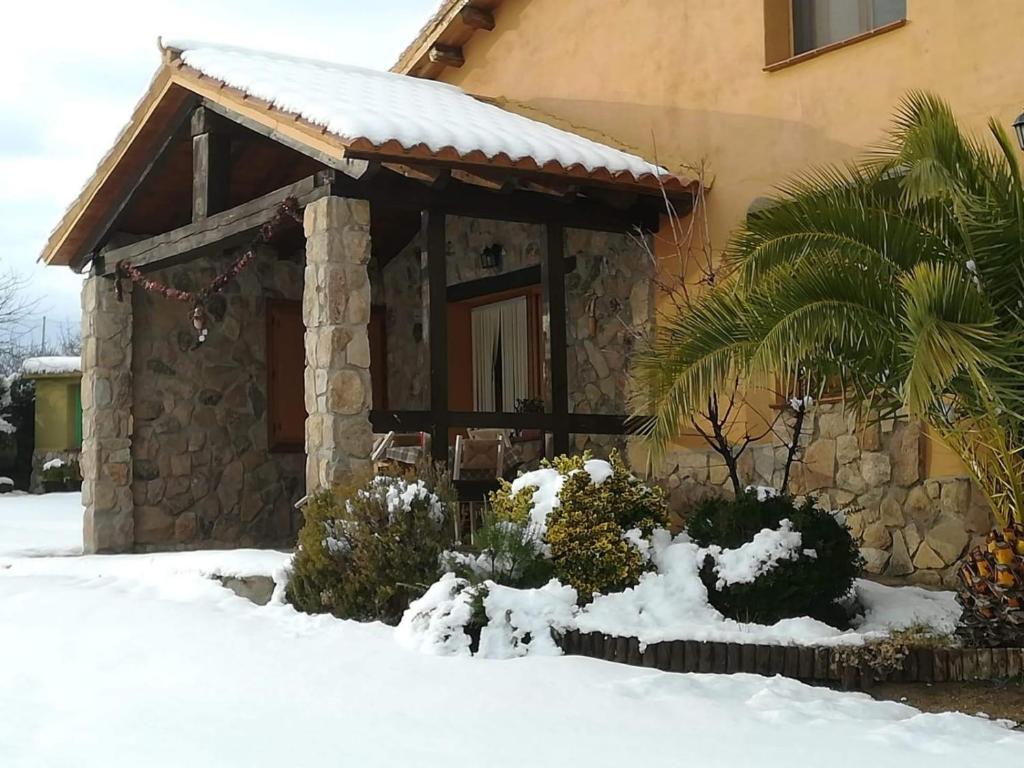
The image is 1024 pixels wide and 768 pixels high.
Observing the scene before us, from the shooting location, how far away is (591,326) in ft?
34.9

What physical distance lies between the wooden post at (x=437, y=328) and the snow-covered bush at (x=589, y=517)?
59.6 inches

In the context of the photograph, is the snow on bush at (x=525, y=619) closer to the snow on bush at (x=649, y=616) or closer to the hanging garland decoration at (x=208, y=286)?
the snow on bush at (x=649, y=616)

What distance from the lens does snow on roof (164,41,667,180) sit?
8109mm

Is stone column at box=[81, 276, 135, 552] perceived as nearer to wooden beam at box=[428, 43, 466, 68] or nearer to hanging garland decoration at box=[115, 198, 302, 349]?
hanging garland decoration at box=[115, 198, 302, 349]

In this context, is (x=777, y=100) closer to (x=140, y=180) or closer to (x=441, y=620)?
(x=441, y=620)

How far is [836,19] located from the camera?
936cm

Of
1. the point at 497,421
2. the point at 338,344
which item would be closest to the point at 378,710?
the point at 338,344

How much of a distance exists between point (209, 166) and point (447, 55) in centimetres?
369

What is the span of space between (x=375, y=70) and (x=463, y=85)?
106 centimetres

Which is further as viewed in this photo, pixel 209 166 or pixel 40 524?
pixel 40 524

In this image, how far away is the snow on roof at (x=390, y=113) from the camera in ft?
26.6

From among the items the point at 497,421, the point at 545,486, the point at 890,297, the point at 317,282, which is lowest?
the point at 545,486

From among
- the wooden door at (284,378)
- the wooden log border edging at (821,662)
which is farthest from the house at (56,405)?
the wooden log border edging at (821,662)

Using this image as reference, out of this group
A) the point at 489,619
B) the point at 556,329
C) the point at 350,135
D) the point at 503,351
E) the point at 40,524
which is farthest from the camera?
the point at 40,524
